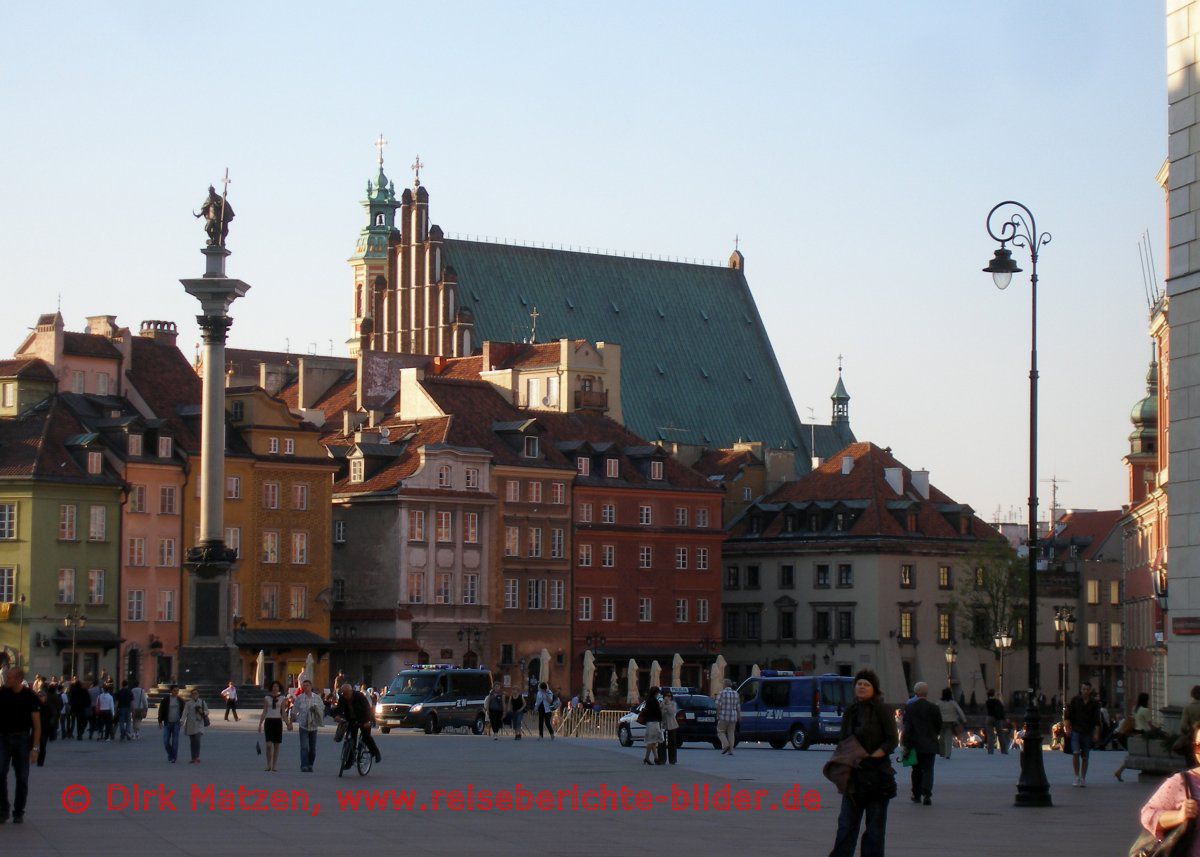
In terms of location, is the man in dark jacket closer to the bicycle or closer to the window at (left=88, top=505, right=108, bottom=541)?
the bicycle

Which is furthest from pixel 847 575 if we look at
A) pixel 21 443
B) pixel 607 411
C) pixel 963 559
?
pixel 21 443

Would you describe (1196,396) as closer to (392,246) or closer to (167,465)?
(167,465)

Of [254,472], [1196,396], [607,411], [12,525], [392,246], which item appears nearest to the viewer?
[1196,396]

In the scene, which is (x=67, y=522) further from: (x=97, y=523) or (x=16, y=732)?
(x=16, y=732)

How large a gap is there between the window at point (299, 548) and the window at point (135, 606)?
722 cm

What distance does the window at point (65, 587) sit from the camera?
298 ft

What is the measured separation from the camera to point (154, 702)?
249 feet

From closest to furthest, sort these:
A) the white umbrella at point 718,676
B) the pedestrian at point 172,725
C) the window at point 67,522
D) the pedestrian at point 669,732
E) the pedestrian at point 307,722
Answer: the pedestrian at point 307,722
the pedestrian at point 172,725
the pedestrian at point 669,732
the window at point 67,522
the white umbrella at point 718,676

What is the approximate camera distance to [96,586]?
92.1 metres

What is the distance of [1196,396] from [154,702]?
1812 inches

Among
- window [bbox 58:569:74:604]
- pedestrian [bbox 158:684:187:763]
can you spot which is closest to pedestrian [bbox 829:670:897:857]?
pedestrian [bbox 158:684:187:763]

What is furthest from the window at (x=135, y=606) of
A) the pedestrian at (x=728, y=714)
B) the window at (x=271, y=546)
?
the pedestrian at (x=728, y=714)

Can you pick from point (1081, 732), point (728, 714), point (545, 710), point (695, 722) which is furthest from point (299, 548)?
point (1081, 732)

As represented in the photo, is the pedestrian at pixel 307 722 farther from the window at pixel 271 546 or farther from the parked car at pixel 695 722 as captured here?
the window at pixel 271 546
